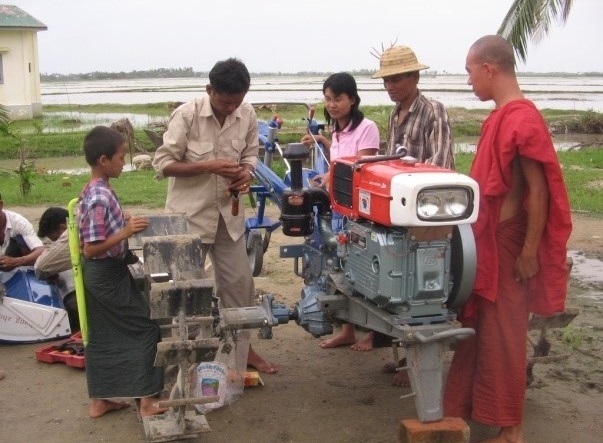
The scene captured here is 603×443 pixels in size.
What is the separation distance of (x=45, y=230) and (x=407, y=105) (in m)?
2.86

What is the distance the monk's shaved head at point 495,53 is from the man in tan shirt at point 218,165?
4.04 feet

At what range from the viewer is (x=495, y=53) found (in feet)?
11.5

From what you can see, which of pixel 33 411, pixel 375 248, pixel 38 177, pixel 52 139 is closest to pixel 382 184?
pixel 375 248

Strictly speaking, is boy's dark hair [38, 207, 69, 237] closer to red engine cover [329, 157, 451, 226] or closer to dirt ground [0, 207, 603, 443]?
dirt ground [0, 207, 603, 443]

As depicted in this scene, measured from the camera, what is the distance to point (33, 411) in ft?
13.7

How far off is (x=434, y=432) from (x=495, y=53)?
5.44ft

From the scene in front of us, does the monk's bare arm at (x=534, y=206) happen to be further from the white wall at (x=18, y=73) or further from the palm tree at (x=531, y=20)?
the white wall at (x=18, y=73)

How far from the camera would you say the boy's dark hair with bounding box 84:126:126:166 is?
149 inches

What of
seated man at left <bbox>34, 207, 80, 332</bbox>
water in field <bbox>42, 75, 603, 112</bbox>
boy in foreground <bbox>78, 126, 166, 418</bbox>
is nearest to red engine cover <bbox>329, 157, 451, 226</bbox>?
boy in foreground <bbox>78, 126, 166, 418</bbox>

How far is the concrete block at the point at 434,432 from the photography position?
10.3ft

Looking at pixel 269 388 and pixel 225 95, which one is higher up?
pixel 225 95

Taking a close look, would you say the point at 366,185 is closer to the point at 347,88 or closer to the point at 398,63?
the point at 398,63

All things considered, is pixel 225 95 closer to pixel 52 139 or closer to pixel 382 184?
pixel 382 184

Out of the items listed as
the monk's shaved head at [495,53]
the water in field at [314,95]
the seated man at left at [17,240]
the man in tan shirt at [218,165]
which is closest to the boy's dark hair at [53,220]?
the seated man at left at [17,240]
